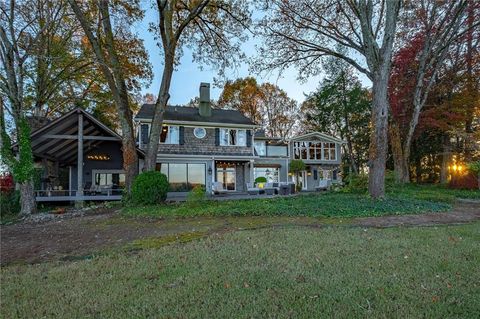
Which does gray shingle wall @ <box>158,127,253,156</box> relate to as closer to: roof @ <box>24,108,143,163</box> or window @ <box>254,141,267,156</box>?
roof @ <box>24,108,143,163</box>

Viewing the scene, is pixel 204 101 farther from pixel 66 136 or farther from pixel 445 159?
pixel 445 159

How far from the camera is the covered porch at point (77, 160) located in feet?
43.8

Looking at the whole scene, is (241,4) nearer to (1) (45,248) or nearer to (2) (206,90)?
(2) (206,90)

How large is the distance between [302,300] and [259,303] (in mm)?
396

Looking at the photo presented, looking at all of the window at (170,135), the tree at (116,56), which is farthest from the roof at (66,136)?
the window at (170,135)

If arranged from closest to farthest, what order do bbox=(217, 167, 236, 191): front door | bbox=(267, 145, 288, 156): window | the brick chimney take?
the brick chimney → bbox=(217, 167, 236, 191): front door → bbox=(267, 145, 288, 156): window

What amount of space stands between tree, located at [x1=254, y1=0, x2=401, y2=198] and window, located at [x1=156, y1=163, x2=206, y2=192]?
865 centimetres

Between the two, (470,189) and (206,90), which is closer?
(470,189)

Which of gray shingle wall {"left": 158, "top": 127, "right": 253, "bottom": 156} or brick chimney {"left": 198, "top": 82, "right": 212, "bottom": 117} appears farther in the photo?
brick chimney {"left": 198, "top": 82, "right": 212, "bottom": 117}

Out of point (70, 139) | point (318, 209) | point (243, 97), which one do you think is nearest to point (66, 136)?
point (70, 139)

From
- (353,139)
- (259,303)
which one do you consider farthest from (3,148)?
(353,139)

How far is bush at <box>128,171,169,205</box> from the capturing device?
11.3m

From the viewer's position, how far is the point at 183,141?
19422mm

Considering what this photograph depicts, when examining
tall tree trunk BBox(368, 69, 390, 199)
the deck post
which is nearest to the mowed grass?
tall tree trunk BBox(368, 69, 390, 199)
